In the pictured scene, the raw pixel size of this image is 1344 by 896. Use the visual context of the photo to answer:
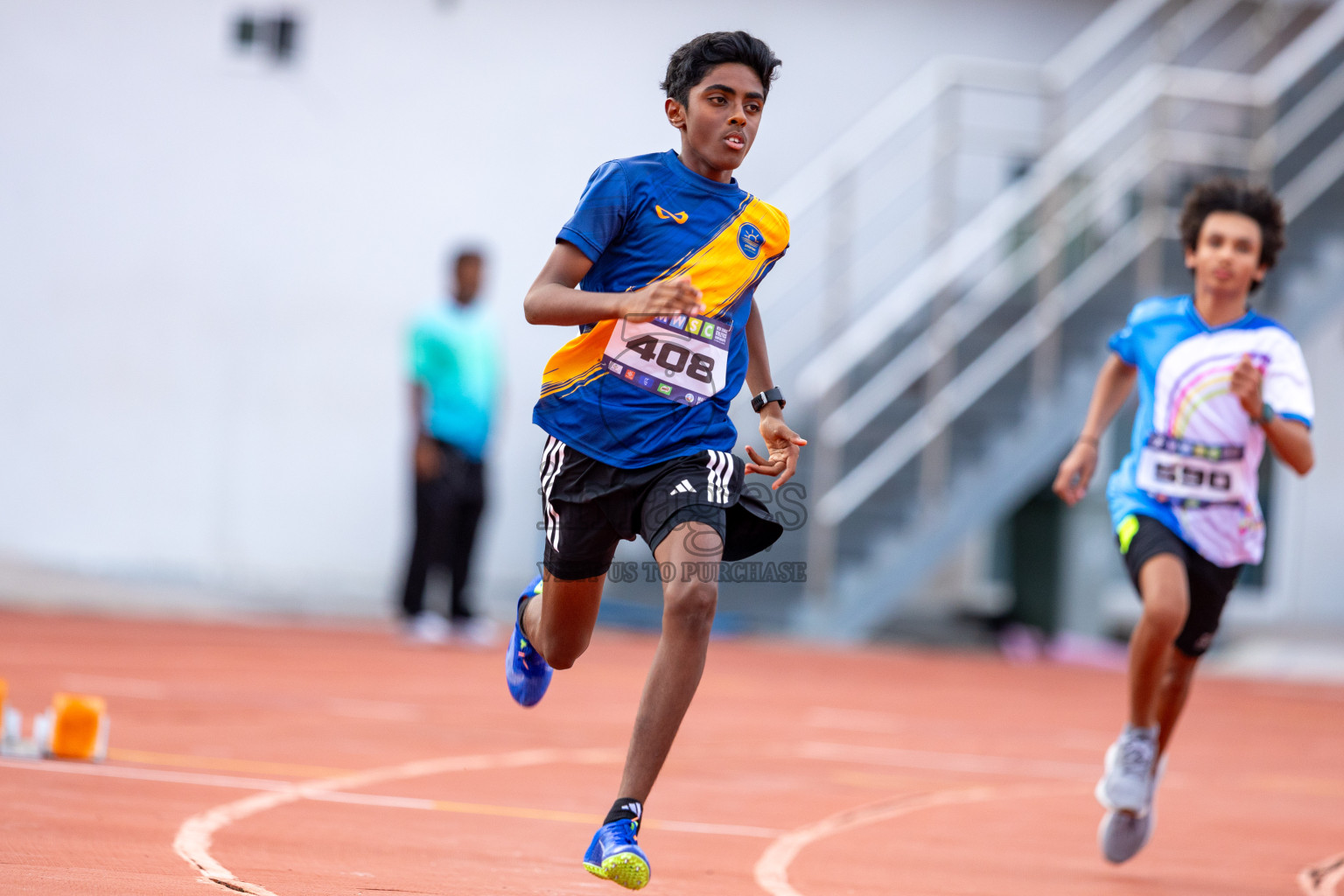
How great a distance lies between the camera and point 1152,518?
5117 mm

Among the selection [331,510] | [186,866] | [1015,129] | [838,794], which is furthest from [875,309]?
[186,866]

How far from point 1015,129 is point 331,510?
662 centimetres

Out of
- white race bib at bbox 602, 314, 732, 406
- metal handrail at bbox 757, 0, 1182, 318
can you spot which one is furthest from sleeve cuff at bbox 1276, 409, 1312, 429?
metal handrail at bbox 757, 0, 1182, 318

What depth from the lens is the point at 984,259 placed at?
14617mm

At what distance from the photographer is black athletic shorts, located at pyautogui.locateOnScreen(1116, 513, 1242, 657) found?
5.05 m

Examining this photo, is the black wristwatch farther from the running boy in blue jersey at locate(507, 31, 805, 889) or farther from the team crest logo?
the team crest logo

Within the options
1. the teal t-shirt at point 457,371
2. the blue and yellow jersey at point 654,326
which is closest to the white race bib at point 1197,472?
the blue and yellow jersey at point 654,326

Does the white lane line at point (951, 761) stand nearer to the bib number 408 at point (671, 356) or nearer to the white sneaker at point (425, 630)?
the bib number 408 at point (671, 356)

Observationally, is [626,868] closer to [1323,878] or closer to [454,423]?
[1323,878]

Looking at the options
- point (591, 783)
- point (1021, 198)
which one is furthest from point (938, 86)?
point (591, 783)

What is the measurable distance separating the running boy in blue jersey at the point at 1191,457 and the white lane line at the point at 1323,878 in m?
0.43

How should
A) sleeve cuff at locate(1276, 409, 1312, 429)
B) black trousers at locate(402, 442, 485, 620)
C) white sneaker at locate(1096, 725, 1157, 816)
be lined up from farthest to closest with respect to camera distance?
black trousers at locate(402, 442, 485, 620) → sleeve cuff at locate(1276, 409, 1312, 429) → white sneaker at locate(1096, 725, 1157, 816)

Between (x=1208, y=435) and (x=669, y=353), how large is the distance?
1845 millimetres

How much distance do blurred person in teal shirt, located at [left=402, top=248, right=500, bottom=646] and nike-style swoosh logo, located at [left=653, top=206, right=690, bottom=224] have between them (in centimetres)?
709
